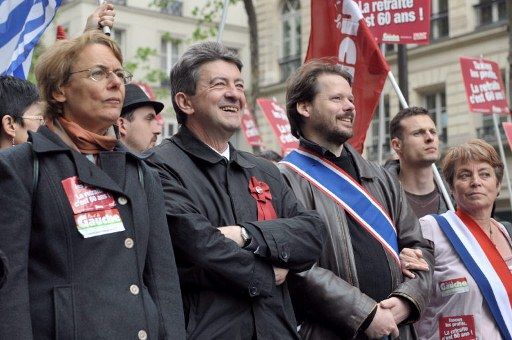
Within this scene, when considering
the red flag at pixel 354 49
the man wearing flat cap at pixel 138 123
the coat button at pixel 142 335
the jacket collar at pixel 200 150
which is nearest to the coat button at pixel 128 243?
the coat button at pixel 142 335

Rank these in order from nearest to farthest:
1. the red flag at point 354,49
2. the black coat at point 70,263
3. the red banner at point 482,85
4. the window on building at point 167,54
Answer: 1. the black coat at point 70,263
2. the red flag at point 354,49
3. the red banner at point 482,85
4. the window on building at point 167,54

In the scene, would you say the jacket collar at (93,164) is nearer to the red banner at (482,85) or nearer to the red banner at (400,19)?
the red banner at (400,19)

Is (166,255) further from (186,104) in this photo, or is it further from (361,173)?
(361,173)

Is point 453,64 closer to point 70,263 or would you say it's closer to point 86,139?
point 86,139

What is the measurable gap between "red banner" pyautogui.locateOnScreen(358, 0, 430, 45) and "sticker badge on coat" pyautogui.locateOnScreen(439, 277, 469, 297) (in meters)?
3.65

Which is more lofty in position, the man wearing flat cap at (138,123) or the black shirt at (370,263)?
the man wearing flat cap at (138,123)

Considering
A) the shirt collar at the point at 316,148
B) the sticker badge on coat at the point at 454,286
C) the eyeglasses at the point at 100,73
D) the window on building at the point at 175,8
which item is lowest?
the sticker badge on coat at the point at 454,286

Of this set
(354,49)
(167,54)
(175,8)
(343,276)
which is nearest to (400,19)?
(354,49)

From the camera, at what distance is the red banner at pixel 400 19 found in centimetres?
870

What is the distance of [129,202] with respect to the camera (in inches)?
147

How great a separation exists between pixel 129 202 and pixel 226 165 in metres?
0.82

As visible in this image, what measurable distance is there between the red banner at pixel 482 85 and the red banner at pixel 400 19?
4.77m

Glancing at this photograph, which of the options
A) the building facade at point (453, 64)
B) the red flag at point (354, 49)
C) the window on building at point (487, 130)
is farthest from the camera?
the building facade at point (453, 64)

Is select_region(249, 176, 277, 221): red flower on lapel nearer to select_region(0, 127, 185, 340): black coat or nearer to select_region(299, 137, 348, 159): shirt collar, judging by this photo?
select_region(299, 137, 348, 159): shirt collar
